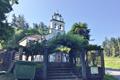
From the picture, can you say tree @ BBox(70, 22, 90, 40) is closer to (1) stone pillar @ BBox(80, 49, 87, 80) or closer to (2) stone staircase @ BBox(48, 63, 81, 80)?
(2) stone staircase @ BBox(48, 63, 81, 80)

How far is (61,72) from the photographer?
1780 cm

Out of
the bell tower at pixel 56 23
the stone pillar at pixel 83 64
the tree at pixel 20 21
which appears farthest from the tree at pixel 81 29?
the tree at pixel 20 21

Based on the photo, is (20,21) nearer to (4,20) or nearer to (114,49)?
(114,49)

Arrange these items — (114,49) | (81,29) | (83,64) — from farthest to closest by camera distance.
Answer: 1. (114,49)
2. (81,29)
3. (83,64)

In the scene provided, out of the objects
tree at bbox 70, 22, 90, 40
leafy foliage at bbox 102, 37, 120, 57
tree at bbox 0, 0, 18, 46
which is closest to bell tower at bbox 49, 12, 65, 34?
tree at bbox 70, 22, 90, 40

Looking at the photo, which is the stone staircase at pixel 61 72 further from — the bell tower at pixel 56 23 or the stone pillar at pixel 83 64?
the bell tower at pixel 56 23

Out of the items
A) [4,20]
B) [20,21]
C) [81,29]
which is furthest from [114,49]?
[4,20]

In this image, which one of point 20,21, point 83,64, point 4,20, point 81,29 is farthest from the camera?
point 20,21

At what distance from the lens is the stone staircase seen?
17.0 m

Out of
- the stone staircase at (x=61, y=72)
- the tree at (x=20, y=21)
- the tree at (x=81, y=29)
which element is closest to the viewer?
the stone staircase at (x=61, y=72)

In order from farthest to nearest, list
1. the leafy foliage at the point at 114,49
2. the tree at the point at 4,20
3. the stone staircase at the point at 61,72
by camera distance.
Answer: the leafy foliage at the point at 114,49 → the tree at the point at 4,20 → the stone staircase at the point at 61,72

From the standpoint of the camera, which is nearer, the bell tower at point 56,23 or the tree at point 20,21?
the bell tower at point 56,23

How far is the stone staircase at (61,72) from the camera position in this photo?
17.0 metres

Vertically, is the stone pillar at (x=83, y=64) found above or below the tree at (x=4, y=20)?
below
